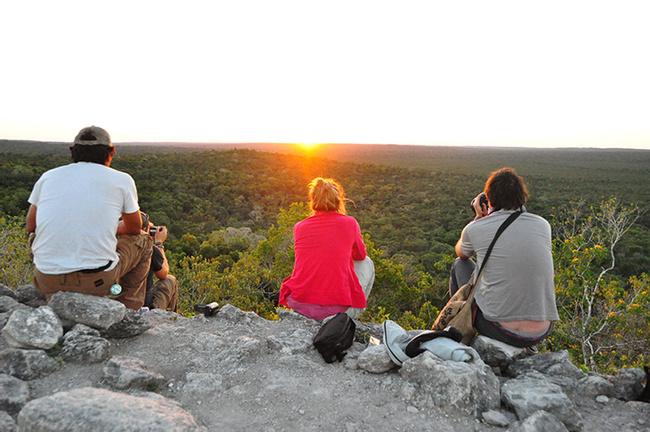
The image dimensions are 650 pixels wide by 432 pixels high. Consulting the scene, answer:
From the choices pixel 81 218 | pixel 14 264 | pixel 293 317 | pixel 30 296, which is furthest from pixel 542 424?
pixel 14 264

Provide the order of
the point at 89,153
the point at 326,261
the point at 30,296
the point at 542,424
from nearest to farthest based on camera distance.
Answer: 1. the point at 542,424
2. the point at 89,153
3. the point at 326,261
4. the point at 30,296

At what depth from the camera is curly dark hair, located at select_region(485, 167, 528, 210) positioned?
2.93m

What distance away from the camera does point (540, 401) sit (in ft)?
7.46

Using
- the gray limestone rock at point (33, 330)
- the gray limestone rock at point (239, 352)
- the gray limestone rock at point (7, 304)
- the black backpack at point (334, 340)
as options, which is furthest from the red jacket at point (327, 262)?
the gray limestone rock at point (7, 304)

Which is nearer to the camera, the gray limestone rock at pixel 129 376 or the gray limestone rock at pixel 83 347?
the gray limestone rock at pixel 129 376

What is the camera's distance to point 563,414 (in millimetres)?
2215

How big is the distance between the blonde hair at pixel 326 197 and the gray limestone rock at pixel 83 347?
1.84 m

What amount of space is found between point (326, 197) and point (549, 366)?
6.70 ft

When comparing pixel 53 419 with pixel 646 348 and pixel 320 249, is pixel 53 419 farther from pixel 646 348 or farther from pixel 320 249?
pixel 646 348

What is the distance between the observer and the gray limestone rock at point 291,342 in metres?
2.95

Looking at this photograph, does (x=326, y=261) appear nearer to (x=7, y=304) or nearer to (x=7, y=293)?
(x=7, y=304)

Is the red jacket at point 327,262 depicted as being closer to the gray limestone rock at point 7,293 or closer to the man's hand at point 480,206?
the man's hand at point 480,206

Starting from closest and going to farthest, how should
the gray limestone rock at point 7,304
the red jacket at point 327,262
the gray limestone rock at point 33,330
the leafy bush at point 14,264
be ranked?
the gray limestone rock at point 33,330 < the gray limestone rock at point 7,304 < the red jacket at point 327,262 < the leafy bush at point 14,264

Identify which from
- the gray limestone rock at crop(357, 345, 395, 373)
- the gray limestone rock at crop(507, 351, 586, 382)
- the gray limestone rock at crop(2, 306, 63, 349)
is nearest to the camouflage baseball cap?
the gray limestone rock at crop(2, 306, 63, 349)
